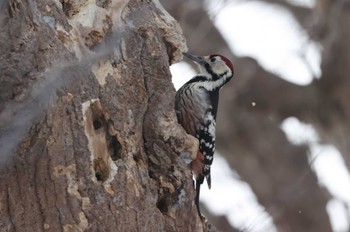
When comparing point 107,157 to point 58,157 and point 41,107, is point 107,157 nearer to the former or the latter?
point 58,157

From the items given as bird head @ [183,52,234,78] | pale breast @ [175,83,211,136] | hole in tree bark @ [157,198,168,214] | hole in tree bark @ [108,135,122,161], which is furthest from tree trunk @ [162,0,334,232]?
hole in tree bark @ [108,135,122,161]

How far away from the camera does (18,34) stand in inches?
122

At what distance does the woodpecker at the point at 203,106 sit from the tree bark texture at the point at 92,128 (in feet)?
1.74

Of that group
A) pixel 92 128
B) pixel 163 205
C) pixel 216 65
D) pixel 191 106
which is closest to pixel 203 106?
pixel 191 106

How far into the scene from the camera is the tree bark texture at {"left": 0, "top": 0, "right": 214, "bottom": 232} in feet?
9.87

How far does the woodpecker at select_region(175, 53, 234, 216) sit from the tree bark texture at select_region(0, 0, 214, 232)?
0.53 meters

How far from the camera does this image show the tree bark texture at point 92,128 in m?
3.01

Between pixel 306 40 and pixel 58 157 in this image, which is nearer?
pixel 58 157

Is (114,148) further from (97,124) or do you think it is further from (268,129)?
(268,129)

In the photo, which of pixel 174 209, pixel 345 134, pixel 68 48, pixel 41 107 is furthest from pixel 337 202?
pixel 41 107

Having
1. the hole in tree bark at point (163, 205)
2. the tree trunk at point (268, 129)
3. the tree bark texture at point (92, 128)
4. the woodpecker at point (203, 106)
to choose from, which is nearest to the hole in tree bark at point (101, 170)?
the tree bark texture at point (92, 128)

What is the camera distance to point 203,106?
4.50 meters

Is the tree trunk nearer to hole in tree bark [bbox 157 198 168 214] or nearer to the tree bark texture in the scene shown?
the tree bark texture

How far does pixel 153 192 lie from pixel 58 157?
43 cm
